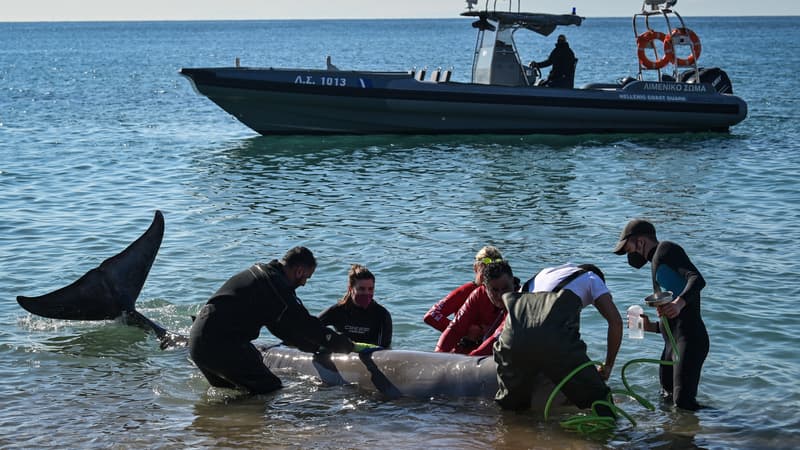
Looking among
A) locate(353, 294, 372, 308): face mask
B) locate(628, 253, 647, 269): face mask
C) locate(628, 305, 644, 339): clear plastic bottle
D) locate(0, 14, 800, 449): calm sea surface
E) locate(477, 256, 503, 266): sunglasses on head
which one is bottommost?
locate(0, 14, 800, 449): calm sea surface

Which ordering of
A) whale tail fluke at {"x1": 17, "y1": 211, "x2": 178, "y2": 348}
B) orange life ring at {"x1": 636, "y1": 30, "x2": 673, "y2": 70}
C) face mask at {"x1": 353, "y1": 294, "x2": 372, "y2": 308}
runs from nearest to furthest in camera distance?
face mask at {"x1": 353, "y1": 294, "x2": 372, "y2": 308} < whale tail fluke at {"x1": 17, "y1": 211, "x2": 178, "y2": 348} < orange life ring at {"x1": 636, "y1": 30, "x2": 673, "y2": 70}

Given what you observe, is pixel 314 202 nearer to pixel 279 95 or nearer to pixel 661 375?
pixel 279 95

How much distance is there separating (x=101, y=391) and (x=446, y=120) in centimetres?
1465

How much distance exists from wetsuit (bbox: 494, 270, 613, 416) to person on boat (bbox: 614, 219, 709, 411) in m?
0.56

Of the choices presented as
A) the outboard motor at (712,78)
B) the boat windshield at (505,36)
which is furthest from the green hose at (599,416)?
the outboard motor at (712,78)

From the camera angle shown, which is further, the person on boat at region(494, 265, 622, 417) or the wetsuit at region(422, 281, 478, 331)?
the wetsuit at region(422, 281, 478, 331)

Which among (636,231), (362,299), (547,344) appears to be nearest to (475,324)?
(362,299)

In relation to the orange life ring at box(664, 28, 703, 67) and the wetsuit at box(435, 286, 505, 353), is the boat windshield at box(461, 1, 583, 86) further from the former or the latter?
the wetsuit at box(435, 286, 505, 353)

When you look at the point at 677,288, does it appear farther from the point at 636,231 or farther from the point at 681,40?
the point at 681,40

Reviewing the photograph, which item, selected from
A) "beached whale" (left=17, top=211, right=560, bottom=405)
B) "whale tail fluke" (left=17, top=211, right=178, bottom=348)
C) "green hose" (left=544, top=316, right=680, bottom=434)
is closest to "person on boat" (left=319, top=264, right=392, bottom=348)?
"beached whale" (left=17, top=211, right=560, bottom=405)

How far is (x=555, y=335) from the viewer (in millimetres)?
6523

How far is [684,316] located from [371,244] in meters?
7.21

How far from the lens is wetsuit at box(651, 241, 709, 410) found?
6.82 metres

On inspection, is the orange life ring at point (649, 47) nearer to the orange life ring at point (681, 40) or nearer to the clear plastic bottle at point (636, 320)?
the orange life ring at point (681, 40)
